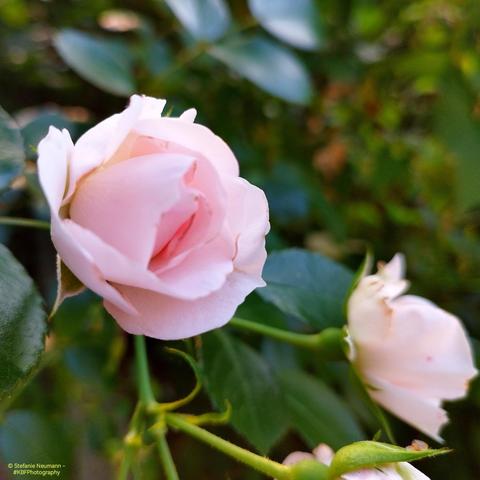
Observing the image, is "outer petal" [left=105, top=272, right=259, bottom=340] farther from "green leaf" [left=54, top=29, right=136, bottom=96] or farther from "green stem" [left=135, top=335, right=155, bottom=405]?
"green leaf" [left=54, top=29, right=136, bottom=96]

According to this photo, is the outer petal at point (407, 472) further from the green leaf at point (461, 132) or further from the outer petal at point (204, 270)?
the green leaf at point (461, 132)

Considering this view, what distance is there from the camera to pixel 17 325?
25cm

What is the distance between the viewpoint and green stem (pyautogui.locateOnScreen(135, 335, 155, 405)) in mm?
306

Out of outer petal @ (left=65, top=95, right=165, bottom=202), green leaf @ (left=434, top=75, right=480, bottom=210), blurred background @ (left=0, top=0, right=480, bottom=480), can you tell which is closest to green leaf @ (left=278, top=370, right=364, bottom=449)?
blurred background @ (left=0, top=0, right=480, bottom=480)

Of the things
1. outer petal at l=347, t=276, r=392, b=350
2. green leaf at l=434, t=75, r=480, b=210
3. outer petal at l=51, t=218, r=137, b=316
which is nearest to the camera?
outer petal at l=51, t=218, r=137, b=316

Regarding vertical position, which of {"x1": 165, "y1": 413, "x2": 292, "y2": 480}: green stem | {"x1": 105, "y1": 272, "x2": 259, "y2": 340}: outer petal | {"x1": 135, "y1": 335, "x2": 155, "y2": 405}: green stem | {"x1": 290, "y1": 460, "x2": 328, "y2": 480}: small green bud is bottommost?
{"x1": 135, "y1": 335, "x2": 155, "y2": 405}: green stem

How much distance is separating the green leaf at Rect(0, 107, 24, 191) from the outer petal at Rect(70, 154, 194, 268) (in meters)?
0.08

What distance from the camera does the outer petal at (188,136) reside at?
25cm

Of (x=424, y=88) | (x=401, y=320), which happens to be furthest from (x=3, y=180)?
(x=424, y=88)

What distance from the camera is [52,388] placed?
60 centimetres

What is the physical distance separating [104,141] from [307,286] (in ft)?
0.57

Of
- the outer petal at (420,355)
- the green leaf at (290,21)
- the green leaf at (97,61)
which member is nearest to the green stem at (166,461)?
the outer petal at (420,355)

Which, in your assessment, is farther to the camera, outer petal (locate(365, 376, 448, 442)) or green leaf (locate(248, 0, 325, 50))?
green leaf (locate(248, 0, 325, 50))

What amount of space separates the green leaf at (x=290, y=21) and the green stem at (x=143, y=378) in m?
0.37
